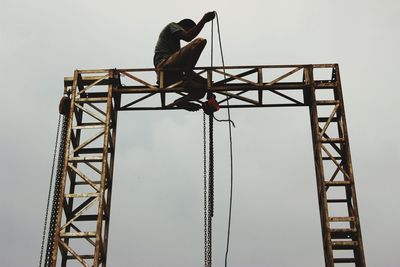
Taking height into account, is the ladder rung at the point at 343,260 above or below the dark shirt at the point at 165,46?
below

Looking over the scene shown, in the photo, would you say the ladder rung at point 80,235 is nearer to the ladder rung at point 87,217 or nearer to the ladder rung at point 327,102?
the ladder rung at point 87,217

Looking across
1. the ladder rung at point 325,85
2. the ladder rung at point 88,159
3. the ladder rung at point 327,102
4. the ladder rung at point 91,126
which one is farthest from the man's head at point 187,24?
the ladder rung at point 88,159

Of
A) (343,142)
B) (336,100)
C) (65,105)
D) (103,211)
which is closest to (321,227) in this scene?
(343,142)

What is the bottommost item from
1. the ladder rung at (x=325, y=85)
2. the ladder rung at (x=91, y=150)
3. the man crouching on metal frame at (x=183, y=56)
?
the ladder rung at (x=91, y=150)

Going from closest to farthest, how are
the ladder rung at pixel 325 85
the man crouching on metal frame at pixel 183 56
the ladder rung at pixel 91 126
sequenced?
the ladder rung at pixel 91 126, the man crouching on metal frame at pixel 183 56, the ladder rung at pixel 325 85

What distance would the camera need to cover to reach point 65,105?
1100 centimetres

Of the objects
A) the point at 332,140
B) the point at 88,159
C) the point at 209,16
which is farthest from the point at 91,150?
the point at 332,140

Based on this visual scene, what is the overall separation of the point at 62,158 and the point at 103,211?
1423 mm

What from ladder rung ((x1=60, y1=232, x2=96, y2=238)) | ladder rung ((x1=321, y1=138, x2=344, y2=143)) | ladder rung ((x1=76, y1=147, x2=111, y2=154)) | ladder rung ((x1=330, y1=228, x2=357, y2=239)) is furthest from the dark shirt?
ladder rung ((x1=330, y1=228, x2=357, y2=239))

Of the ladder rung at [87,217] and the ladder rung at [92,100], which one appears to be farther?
the ladder rung at [92,100]

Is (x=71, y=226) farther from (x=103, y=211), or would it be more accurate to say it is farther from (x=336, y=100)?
(x=336, y=100)

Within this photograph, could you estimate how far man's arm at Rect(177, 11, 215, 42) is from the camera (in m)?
10.8

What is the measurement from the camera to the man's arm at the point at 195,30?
10784 mm

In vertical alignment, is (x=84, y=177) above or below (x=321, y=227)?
above
